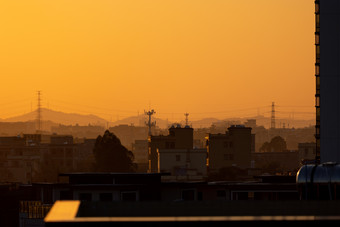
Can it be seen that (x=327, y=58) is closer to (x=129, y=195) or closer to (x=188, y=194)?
(x=188, y=194)

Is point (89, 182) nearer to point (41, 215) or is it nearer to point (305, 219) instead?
point (41, 215)

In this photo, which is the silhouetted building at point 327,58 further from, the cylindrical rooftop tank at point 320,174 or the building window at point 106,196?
the cylindrical rooftop tank at point 320,174

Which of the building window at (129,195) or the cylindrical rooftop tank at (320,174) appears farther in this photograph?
the building window at (129,195)

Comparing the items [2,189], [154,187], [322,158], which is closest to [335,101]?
[322,158]

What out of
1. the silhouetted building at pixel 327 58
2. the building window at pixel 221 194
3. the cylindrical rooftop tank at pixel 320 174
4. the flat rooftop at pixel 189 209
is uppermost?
the silhouetted building at pixel 327 58

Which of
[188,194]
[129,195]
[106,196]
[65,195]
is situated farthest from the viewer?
[65,195]

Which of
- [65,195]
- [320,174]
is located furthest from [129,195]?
[320,174]

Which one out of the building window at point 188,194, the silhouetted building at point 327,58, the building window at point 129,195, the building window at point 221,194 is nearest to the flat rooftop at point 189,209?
the building window at point 129,195

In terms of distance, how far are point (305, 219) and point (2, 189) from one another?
85130mm

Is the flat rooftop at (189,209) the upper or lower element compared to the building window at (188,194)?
upper

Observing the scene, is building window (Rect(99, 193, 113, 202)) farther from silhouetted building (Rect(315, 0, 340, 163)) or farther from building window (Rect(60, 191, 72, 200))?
silhouetted building (Rect(315, 0, 340, 163))

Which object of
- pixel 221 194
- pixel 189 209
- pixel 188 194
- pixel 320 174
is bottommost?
pixel 221 194

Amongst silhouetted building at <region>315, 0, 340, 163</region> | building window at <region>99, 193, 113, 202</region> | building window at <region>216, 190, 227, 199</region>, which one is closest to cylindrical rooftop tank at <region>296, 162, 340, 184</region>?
building window at <region>99, 193, 113, 202</region>

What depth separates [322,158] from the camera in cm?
9156
